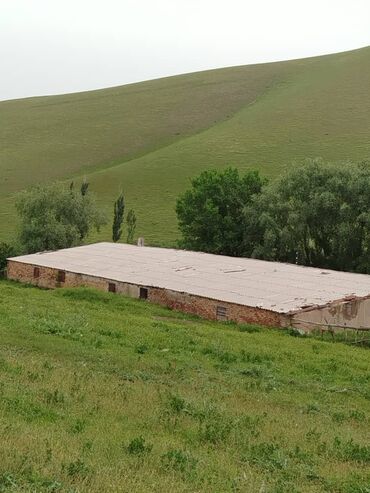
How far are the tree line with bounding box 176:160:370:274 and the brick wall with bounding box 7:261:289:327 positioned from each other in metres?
14.3

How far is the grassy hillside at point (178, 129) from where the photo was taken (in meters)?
77.2

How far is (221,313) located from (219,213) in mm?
22181

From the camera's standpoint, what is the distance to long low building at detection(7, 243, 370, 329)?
29.2m

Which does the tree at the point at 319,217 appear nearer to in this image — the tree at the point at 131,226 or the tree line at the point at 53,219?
the tree line at the point at 53,219

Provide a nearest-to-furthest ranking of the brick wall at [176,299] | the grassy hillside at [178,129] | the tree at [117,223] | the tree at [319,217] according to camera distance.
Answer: the brick wall at [176,299], the tree at [319,217], the tree at [117,223], the grassy hillside at [178,129]

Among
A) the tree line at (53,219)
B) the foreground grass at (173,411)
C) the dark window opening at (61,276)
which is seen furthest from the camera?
the tree line at (53,219)

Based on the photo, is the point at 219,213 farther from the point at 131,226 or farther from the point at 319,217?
the point at 131,226

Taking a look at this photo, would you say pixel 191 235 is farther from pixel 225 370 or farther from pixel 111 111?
pixel 111 111

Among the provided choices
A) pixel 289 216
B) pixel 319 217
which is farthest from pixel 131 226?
pixel 319 217

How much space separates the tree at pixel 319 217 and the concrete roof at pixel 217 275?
632 cm

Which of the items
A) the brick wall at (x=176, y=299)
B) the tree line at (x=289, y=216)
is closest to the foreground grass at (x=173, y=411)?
the brick wall at (x=176, y=299)

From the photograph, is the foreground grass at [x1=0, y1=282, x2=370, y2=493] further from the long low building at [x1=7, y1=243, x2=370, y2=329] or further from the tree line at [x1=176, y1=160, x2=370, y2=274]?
the tree line at [x1=176, y1=160, x2=370, y2=274]

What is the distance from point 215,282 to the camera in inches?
1352

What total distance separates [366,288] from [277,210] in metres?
15.3
